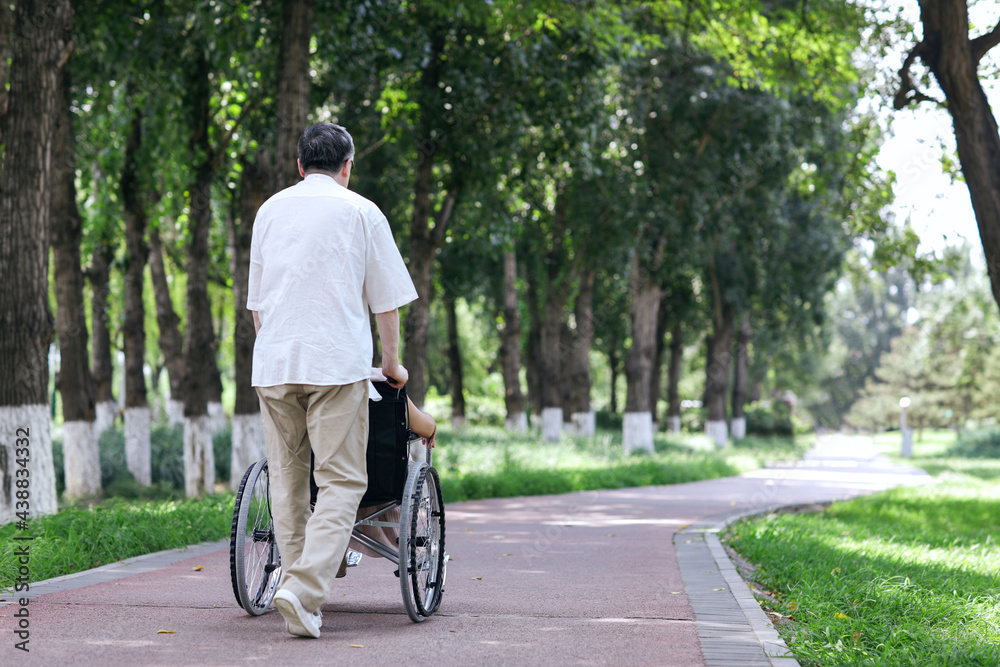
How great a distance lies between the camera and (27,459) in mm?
7297

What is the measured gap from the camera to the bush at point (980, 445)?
3638 centimetres

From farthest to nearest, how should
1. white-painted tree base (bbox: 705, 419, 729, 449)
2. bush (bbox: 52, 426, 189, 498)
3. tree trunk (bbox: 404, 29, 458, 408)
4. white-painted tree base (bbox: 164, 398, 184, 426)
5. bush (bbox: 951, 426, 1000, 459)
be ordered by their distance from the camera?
bush (bbox: 951, 426, 1000, 459) < white-painted tree base (bbox: 705, 419, 729, 449) < white-painted tree base (bbox: 164, 398, 184, 426) < tree trunk (bbox: 404, 29, 458, 408) < bush (bbox: 52, 426, 189, 498)

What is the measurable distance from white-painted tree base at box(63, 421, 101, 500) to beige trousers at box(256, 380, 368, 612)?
9360 mm

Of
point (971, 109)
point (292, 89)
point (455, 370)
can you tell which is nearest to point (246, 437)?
point (292, 89)

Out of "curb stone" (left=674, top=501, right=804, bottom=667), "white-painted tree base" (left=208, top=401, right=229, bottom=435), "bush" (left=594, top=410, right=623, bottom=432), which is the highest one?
"white-painted tree base" (left=208, top=401, right=229, bottom=435)

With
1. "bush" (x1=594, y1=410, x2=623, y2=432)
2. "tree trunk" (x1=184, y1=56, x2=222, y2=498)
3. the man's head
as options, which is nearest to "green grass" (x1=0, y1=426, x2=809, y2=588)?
"tree trunk" (x1=184, y1=56, x2=222, y2=498)

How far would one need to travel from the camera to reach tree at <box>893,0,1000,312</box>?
32.5ft

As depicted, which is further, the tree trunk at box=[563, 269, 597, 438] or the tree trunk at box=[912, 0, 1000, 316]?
the tree trunk at box=[563, 269, 597, 438]

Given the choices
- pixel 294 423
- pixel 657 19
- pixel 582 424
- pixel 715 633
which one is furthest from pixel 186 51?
pixel 582 424

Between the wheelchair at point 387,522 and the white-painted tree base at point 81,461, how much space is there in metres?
8.90

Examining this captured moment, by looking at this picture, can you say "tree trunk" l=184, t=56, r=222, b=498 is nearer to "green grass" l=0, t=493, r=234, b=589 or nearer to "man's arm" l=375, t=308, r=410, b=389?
"green grass" l=0, t=493, r=234, b=589

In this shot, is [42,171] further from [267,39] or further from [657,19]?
[657,19]

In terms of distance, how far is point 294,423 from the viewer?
162 inches

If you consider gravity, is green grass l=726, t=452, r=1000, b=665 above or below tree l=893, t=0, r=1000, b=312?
below
